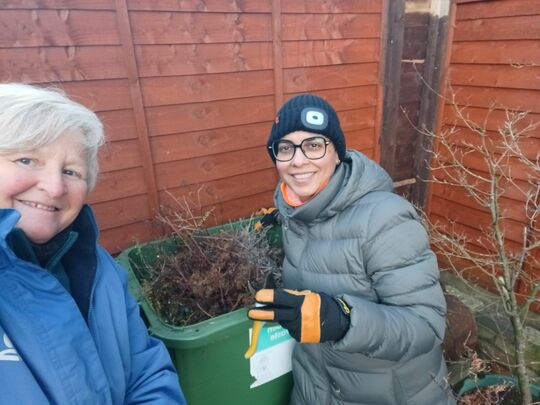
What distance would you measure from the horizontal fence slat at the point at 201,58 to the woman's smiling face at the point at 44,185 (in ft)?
4.24

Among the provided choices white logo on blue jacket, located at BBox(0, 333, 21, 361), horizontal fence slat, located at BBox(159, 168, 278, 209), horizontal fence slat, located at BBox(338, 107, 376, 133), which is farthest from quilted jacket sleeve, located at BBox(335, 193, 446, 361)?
horizontal fence slat, located at BBox(338, 107, 376, 133)

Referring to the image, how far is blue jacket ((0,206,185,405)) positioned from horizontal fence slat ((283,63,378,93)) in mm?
1888

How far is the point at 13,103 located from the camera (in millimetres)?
891

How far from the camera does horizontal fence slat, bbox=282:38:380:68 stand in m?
2.59

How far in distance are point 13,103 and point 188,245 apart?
1083mm

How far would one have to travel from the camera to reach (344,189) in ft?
4.39

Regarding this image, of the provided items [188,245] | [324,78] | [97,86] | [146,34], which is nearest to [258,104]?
[324,78]

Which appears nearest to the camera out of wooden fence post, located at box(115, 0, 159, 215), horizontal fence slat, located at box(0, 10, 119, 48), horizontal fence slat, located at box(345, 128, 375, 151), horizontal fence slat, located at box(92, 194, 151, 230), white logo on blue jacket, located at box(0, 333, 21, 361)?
white logo on blue jacket, located at box(0, 333, 21, 361)

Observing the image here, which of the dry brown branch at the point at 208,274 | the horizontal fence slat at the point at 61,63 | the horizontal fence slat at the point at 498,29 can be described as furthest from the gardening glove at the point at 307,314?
the horizontal fence slat at the point at 498,29

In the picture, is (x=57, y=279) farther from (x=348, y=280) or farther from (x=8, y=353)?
(x=348, y=280)

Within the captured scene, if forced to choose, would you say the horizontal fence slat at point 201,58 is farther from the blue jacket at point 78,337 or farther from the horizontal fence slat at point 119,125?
the blue jacket at point 78,337

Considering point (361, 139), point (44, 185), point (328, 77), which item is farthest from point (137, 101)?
point (361, 139)

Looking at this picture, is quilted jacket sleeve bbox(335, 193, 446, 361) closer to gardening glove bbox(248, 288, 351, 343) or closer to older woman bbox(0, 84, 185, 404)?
gardening glove bbox(248, 288, 351, 343)

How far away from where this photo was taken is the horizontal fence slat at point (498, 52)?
2.57 m
